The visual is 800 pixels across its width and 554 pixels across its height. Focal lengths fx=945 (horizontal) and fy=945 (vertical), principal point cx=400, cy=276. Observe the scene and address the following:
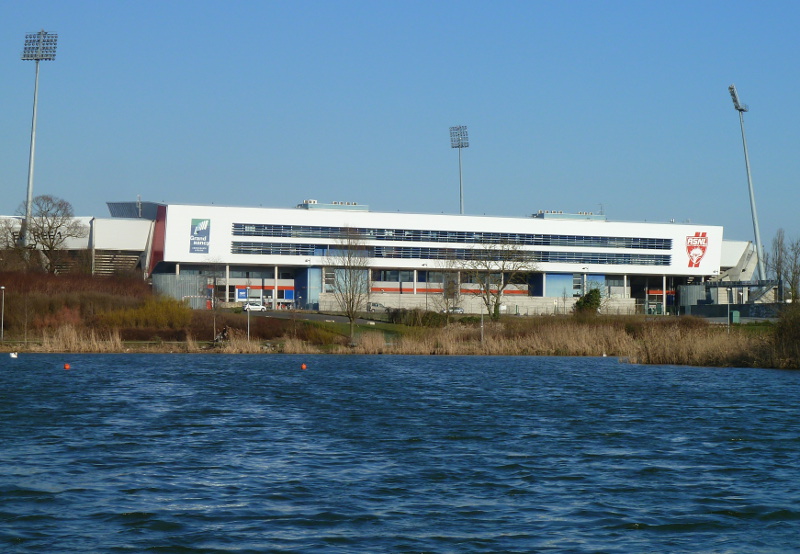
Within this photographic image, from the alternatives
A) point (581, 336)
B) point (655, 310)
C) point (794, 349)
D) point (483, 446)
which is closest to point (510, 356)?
point (581, 336)

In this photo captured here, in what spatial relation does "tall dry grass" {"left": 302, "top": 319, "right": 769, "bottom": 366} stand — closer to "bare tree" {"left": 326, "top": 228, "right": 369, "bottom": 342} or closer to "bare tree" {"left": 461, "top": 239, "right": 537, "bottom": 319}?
"bare tree" {"left": 326, "top": 228, "right": 369, "bottom": 342}

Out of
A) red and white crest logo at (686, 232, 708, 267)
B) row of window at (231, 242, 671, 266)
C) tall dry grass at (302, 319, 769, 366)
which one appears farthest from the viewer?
red and white crest logo at (686, 232, 708, 267)

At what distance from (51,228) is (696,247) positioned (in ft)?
243

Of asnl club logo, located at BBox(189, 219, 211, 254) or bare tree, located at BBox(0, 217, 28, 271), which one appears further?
asnl club logo, located at BBox(189, 219, 211, 254)

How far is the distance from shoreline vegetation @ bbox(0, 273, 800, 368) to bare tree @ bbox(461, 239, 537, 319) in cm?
2247

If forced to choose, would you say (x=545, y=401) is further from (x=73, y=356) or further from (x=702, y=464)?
(x=73, y=356)

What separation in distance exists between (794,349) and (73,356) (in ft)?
121

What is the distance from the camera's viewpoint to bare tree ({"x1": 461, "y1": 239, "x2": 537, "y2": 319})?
9425 cm

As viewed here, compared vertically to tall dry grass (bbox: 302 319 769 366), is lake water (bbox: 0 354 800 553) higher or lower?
lower

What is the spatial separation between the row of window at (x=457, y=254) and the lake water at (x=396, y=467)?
63280 millimetres

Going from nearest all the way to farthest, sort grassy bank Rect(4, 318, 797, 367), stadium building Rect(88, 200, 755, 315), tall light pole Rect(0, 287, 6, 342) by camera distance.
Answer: grassy bank Rect(4, 318, 797, 367) < tall light pole Rect(0, 287, 6, 342) < stadium building Rect(88, 200, 755, 315)

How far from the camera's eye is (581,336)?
5688 cm

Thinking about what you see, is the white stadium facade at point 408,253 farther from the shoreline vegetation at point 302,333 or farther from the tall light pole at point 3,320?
the tall light pole at point 3,320

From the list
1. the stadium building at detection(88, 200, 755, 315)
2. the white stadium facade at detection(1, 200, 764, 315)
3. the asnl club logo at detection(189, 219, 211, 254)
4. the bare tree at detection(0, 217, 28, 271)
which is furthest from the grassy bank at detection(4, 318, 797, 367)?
the asnl club logo at detection(189, 219, 211, 254)
